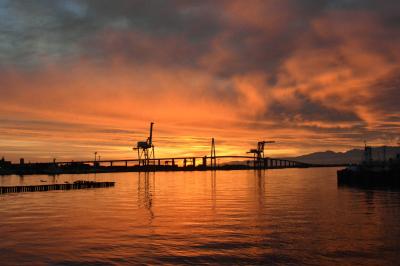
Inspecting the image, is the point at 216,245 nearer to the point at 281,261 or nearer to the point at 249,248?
the point at 249,248

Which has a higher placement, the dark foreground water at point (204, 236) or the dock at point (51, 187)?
the dock at point (51, 187)

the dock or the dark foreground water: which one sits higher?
the dock

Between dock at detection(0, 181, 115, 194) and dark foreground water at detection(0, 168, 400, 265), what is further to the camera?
dock at detection(0, 181, 115, 194)

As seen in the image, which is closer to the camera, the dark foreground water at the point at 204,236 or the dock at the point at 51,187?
the dark foreground water at the point at 204,236

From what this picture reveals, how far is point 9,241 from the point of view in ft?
103

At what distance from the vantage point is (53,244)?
30.1 metres

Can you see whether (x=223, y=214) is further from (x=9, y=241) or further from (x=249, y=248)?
A: (x=9, y=241)

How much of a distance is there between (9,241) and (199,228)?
14424 millimetres

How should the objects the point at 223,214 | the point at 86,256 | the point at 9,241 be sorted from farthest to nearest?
1. the point at 223,214
2. the point at 9,241
3. the point at 86,256

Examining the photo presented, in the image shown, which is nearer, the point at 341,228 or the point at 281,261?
the point at 281,261

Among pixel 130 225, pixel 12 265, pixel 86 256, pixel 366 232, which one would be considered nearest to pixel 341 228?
pixel 366 232

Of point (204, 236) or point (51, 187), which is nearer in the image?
point (204, 236)

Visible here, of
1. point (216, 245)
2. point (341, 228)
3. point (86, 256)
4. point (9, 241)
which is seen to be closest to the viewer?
point (86, 256)

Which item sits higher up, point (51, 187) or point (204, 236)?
point (51, 187)
